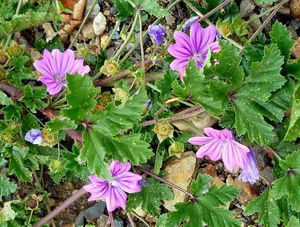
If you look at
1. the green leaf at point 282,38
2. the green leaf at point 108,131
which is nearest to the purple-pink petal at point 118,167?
the green leaf at point 108,131

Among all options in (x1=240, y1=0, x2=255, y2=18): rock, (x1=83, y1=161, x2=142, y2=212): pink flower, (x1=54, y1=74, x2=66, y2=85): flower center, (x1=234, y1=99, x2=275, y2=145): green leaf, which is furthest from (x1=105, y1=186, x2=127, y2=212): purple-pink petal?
(x1=240, y1=0, x2=255, y2=18): rock

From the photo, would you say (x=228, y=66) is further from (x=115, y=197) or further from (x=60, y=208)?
(x=60, y=208)

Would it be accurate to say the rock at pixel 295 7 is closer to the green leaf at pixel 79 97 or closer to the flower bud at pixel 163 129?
the flower bud at pixel 163 129

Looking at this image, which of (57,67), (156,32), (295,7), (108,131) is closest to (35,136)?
(57,67)

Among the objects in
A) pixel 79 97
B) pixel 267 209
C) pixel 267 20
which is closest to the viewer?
pixel 79 97

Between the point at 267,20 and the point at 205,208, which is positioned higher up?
the point at 267,20

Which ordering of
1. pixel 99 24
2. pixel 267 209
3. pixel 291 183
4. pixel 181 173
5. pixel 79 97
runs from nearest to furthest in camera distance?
1. pixel 79 97
2. pixel 291 183
3. pixel 267 209
4. pixel 181 173
5. pixel 99 24

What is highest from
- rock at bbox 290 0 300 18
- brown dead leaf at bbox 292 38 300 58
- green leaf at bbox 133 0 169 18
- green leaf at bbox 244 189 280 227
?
rock at bbox 290 0 300 18

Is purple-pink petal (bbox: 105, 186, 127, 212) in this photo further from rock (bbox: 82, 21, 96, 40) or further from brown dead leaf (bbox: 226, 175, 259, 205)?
rock (bbox: 82, 21, 96, 40)
